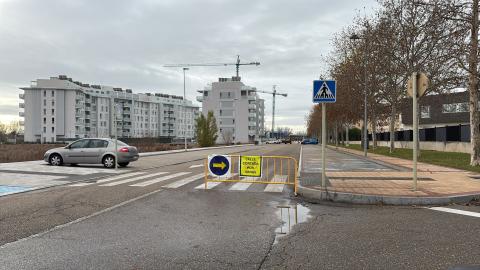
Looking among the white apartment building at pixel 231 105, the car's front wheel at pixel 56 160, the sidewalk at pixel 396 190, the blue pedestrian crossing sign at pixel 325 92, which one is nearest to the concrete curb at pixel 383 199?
the sidewalk at pixel 396 190

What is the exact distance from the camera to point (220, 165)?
12.6 m

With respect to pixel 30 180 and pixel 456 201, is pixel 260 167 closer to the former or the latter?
pixel 456 201

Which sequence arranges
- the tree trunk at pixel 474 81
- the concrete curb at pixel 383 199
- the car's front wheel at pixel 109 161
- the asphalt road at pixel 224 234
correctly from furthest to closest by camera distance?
1. the car's front wheel at pixel 109 161
2. the tree trunk at pixel 474 81
3. the concrete curb at pixel 383 199
4. the asphalt road at pixel 224 234

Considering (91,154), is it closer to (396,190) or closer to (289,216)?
(289,216)

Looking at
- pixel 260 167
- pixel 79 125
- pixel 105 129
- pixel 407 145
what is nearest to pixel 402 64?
pixel 260 167

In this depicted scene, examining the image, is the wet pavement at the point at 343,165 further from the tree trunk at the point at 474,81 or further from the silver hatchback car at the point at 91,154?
the silver hatchback car at the point at 91,154

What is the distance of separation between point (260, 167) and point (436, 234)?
6.40 metres

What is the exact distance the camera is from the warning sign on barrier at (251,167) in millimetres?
12312

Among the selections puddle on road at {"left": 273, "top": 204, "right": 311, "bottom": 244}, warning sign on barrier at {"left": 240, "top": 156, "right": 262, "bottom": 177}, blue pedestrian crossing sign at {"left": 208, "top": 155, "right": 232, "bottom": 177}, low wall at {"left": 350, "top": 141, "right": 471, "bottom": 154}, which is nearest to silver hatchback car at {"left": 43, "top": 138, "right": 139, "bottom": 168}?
blue pedestrian crossing sign at {"left": 208, "top": 155, "right": 232, "bottom": 177}

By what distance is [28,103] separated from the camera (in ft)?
345

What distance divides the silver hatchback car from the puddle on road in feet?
39.7

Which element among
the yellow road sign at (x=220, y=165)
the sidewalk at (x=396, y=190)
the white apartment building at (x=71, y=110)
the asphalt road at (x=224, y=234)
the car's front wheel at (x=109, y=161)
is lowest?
the asphalt road at (x=224, y=234)

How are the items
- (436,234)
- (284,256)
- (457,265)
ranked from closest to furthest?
(457,265) → (284,256) → (436,234)

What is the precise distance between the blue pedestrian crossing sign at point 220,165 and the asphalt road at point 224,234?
2.58m
